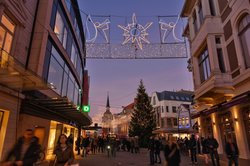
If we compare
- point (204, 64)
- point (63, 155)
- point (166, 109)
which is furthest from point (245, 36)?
point (166, 109)

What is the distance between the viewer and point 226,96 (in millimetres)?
14336

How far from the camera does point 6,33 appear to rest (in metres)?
9.85

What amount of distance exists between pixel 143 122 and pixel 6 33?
29700mm

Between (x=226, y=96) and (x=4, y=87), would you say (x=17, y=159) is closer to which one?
(x=4, y=87)

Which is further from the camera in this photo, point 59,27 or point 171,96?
point 171,96

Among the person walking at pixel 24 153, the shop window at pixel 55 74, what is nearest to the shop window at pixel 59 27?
the shop window at pixel 55 74

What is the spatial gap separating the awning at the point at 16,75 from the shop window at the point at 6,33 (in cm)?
168

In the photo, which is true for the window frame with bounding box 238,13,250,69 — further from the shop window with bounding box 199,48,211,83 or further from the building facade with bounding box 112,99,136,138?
the building facade with bounding box 112,99,136,138

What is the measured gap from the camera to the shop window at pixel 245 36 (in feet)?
38.8

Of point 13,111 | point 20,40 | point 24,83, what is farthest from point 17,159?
point 20,40

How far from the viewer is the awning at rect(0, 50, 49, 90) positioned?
7250 millimetres

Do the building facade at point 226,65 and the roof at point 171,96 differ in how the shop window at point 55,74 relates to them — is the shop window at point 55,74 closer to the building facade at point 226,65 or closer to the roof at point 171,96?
the building facade at point 226,65

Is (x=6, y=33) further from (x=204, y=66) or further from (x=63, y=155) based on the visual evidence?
(x=204, y=66)

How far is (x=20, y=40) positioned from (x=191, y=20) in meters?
15.3
